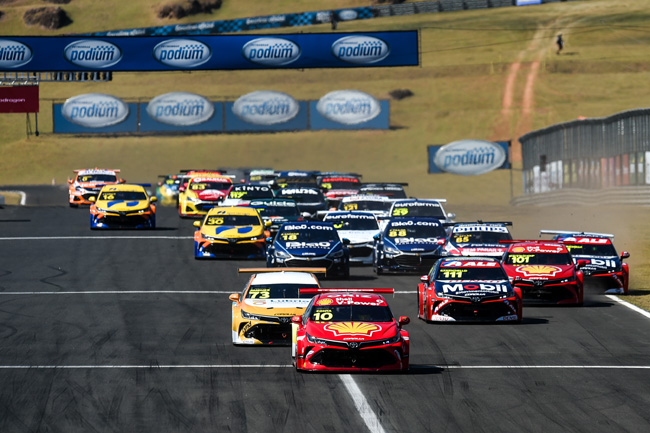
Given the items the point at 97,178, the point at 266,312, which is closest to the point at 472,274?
the point at 266,312

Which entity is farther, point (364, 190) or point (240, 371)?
point (364, 190)

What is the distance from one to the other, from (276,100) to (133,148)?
41.1 feet

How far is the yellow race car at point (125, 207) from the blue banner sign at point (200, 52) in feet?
60.3

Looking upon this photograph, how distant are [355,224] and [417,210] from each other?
4.45 metres

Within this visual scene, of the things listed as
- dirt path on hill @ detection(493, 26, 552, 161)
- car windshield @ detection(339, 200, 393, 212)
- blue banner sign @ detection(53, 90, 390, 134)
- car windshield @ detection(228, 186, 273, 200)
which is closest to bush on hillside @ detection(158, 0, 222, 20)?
dirt path on hill @ detection(493, 26, 552, 161)

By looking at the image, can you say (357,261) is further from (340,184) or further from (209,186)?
(340,184)

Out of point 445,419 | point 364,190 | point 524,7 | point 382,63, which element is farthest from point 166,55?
point 524,7

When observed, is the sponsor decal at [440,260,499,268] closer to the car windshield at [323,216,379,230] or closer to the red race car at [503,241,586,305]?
the red race car at [503,241,586,305]

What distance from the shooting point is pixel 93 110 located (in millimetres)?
81812

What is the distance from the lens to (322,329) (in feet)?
62.1

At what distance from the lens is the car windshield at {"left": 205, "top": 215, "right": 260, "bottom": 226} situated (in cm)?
3619

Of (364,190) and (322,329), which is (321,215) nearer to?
(364,190)

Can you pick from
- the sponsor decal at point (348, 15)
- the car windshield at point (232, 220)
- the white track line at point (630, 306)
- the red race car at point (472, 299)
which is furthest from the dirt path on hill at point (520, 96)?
the red race car at point (472, 299)

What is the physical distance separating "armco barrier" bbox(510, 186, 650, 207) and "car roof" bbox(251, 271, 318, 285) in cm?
3045
